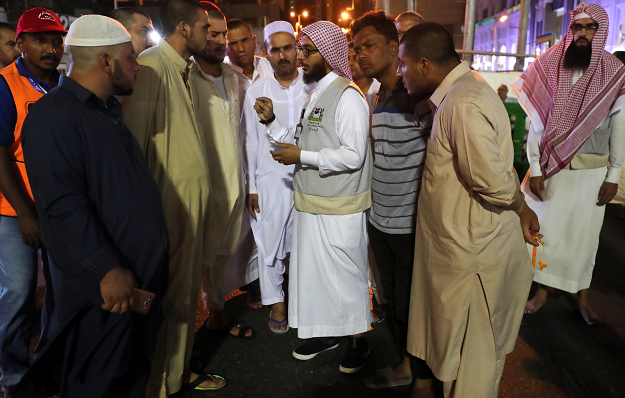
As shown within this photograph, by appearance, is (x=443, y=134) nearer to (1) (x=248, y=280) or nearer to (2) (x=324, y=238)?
(2) (x=324, y=238)

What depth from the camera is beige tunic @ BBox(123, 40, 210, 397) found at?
7.58 ft

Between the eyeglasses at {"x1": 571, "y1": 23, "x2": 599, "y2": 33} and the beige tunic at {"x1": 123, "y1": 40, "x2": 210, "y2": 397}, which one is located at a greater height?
the eyeglasses at {"x1": 571, "y1": 23, "x2": 599, "y2": 33}

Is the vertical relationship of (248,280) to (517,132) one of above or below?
below

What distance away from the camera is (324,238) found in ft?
9.05

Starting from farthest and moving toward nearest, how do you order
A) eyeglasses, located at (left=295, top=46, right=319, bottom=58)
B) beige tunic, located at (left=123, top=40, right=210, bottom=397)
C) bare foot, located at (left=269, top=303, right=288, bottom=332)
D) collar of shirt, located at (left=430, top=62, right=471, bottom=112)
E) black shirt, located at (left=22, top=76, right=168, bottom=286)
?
bare foot, located at (left=269, top=303, right=288, bottom=332) < eyeglasses, located at (left=295, top=46, right=319, bottom=58) < beige tunic, located at (left=123, top=40, right=210, bottom=397) < collar of shirt, located at (left=430, top=62, right=471, bottom=112) < black shirt, located at (left=22, top=76, right=168, bottom=286)

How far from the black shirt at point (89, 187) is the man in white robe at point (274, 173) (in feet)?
4.89

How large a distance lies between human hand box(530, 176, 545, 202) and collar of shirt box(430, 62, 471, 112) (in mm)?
1767

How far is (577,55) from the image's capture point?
3.43 meters

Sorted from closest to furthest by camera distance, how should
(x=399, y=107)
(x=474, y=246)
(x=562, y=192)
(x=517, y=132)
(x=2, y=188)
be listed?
(x=474, y=246) → (x=2, y=188) → (x=399, y=107) → (x=562, y=192) → (x=517, y=132)

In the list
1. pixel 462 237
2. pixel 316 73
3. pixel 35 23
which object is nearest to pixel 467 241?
pixel 462 237

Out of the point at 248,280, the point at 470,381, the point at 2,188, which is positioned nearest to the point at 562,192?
the point at 470,381

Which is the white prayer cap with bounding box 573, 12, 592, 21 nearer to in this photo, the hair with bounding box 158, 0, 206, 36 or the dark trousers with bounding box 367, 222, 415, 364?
the dark trousers with bounding box 367, 222, 415, 364

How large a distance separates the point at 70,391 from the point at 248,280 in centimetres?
204

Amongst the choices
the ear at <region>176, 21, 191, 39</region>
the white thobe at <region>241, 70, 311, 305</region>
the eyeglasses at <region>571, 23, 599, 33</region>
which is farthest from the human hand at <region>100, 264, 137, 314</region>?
the eyeglasses at <region>571, 23, 599, 33</region>
